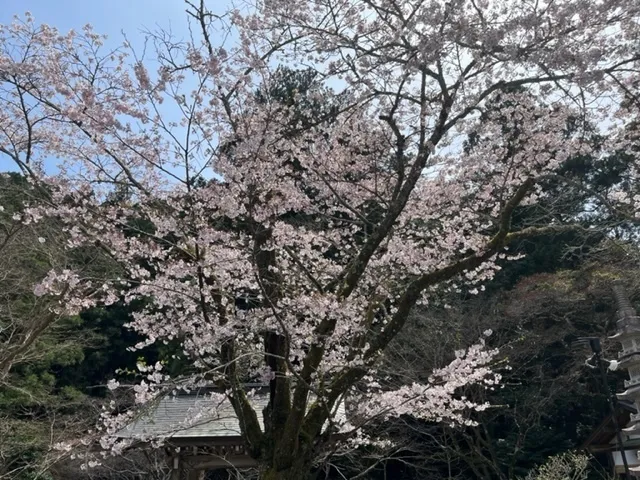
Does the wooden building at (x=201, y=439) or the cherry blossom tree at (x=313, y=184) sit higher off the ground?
the cherry blossom tree at (x=313, y=184)

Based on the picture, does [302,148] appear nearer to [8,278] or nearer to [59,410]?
[8,278]

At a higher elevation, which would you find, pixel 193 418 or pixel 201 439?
pixel 193 418

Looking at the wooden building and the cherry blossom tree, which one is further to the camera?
the wooden building

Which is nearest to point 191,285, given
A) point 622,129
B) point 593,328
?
point 622,129

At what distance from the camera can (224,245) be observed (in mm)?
4004

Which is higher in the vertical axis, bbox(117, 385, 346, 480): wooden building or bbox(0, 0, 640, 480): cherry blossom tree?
bbox(0, 0, 640, 480): cherry blossom tree

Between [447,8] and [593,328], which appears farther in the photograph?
[593,328]

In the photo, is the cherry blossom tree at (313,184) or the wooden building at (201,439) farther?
the wooden building at (201,439)

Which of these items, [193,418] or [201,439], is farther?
[201,439]

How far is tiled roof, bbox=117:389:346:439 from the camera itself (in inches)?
198

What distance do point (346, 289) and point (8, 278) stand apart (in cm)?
730

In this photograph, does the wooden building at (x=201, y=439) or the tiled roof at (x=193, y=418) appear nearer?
the tiled roof at (x=193, y=418)

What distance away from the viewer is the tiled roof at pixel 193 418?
5027 millimetres

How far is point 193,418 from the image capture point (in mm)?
4738
